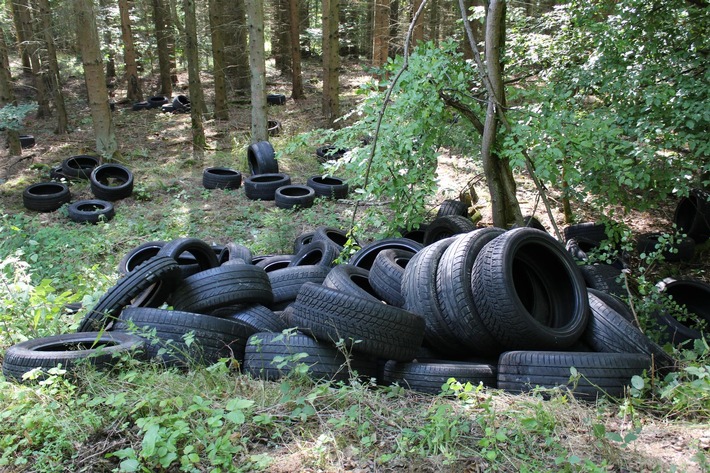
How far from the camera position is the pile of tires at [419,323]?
3.91 meters

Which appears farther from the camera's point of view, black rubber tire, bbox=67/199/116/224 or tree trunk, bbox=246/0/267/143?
tree trunk, bbox=246/0/267/143

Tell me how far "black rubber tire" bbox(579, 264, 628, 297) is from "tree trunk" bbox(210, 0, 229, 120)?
1262 cm

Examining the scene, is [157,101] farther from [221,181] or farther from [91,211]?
[91,211]

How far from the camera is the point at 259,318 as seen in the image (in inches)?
204

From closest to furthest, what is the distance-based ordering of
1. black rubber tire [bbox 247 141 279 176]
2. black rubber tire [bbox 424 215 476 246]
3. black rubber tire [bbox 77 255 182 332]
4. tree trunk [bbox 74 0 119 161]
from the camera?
1. black rubber tire [bbox 77 255 182 332]
2. black rubber tire [bbox 424 215 476 246]
3. tree trunk [bbox 74 0 119 161]
4. black rubber tire [bbox 247 141 279 176]

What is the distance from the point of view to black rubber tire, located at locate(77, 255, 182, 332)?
15.2ft

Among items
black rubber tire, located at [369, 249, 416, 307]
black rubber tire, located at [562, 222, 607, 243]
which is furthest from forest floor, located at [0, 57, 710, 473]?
black rubber tire, located at [369, 249, 416, 307]

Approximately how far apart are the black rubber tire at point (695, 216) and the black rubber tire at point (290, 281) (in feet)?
24.5

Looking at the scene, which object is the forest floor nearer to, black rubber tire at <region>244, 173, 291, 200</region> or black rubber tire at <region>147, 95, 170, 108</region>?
black rubber tire at <region>244, 173, 291, 200</region>

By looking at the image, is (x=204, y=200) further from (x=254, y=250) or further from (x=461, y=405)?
(x=461, y=405)

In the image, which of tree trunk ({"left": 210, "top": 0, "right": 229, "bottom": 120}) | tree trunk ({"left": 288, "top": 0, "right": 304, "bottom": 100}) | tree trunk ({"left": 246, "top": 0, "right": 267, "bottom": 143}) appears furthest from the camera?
A: tree trunk ({"left": 288, "top": 0, "right": 304, "bottom": 100})

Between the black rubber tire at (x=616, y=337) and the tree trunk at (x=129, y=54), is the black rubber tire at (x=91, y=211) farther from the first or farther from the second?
the tree trunk at (x=129, y=54)

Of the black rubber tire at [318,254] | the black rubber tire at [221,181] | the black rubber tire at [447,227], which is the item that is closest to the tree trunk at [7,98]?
the black rubber tire at [221,181]

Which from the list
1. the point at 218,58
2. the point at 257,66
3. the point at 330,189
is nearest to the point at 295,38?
the point at 218,58
